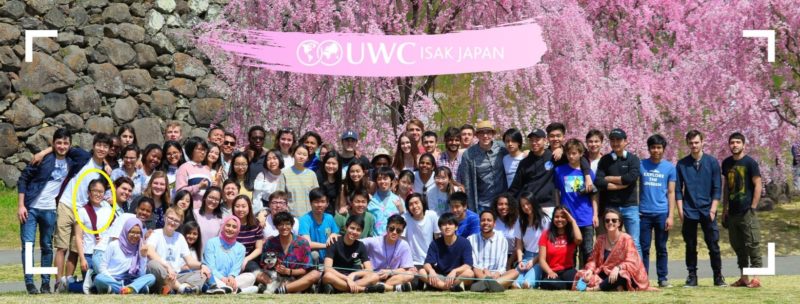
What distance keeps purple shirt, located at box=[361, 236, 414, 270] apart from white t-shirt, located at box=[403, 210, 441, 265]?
11.1 inches

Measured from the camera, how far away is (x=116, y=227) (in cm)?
1125

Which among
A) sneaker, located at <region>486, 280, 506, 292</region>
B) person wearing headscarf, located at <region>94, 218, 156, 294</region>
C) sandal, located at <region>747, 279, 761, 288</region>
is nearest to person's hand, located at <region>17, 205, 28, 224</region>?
person wearing headscarf, located at <region>94, 218, 156, 294</region>

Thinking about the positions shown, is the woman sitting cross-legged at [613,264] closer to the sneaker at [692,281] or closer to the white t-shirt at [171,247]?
the sneaker at [692,281]

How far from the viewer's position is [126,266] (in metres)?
11.2

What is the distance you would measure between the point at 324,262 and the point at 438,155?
7.44 ft

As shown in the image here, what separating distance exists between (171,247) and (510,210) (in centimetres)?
328

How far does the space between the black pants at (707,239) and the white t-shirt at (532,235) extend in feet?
4.82

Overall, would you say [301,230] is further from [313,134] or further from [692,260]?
[692,260]

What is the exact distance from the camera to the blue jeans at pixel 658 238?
12180 millimetres

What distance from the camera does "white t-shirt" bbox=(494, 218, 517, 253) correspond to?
1209 centimetres

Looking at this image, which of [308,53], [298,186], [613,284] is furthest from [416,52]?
[613,284]

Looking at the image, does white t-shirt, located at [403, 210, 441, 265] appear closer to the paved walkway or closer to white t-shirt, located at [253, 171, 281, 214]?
white t-shirt, located at [253, 171, 281, 214]

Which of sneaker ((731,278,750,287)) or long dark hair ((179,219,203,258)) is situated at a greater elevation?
long dark hair ((179,219,203,258))

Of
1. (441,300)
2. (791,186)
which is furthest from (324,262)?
(791,186)
